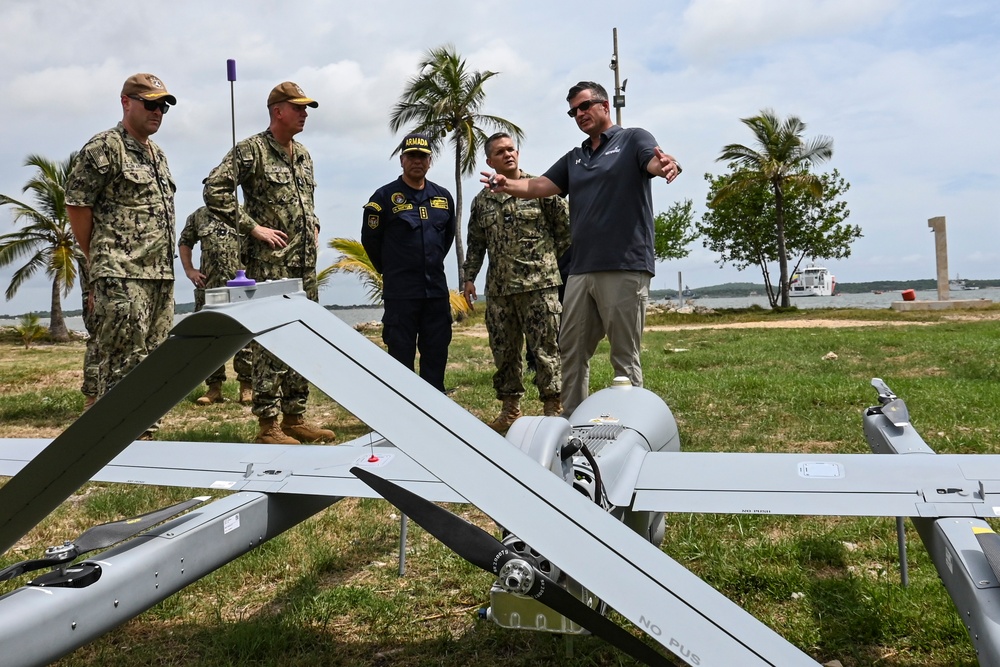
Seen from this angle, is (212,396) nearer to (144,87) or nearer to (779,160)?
(144,87)

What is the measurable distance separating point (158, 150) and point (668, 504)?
484cm

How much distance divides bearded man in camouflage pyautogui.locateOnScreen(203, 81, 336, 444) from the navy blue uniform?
22.7 inches

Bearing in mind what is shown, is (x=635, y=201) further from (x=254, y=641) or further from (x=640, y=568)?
(x=640, y=568)

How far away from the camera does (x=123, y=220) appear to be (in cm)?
540

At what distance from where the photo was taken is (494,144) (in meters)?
6.31

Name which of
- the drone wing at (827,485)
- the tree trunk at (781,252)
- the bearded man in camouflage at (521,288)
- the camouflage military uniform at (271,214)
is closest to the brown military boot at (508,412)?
the bearded man in camouflage at (521,288)

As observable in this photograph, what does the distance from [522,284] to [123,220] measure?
309 centimetres

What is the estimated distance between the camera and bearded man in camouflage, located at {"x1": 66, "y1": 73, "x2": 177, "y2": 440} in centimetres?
525

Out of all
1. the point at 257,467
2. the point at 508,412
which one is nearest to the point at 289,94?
the point at 508,412

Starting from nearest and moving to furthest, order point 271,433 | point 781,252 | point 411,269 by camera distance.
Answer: point 271,433
point 411,269
point 781,252

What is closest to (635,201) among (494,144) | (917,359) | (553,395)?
(494,144)

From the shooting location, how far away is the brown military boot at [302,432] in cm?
609

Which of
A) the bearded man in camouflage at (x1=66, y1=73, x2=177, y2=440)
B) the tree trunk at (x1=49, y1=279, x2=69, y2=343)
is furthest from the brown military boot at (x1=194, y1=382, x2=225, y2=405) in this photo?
the tree trunk at (x1=49, y1=279, x2=69, y2=343)

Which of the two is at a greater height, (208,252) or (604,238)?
(208,252)
